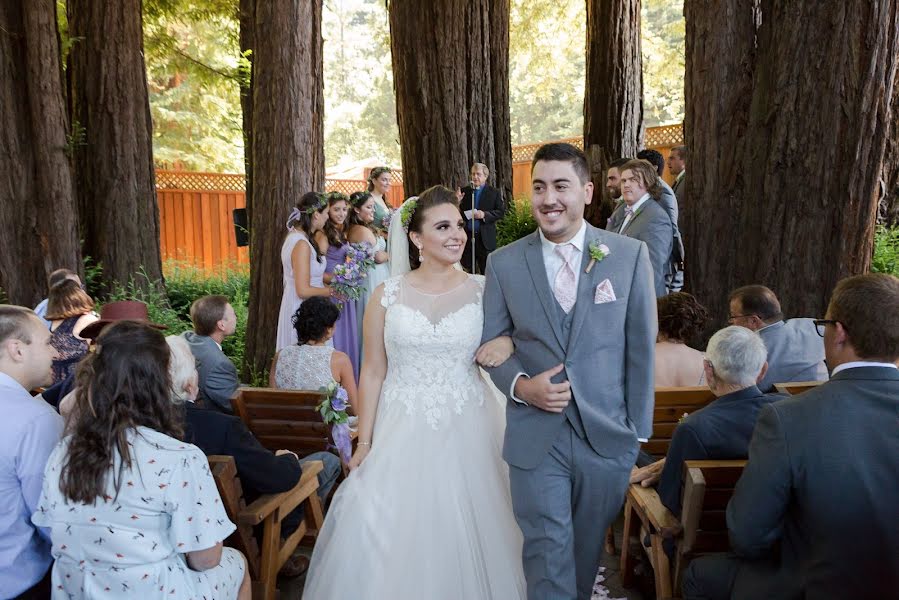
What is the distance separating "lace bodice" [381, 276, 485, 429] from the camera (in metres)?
3.52

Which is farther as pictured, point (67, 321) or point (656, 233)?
point (656, 233)

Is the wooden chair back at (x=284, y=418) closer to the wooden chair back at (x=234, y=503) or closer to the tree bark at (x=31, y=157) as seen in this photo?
the wooden chair back at (x=234, y=503)

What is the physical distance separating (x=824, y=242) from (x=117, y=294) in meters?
8.69

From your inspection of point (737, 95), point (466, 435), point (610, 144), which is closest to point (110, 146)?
point (610, 144)

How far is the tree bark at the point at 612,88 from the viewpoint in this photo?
37.8 feet

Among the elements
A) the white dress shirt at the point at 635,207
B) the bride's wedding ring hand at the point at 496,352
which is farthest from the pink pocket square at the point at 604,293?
the white dress shirt at the point at 635,207

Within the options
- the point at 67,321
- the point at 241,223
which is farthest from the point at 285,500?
the point at 241,223

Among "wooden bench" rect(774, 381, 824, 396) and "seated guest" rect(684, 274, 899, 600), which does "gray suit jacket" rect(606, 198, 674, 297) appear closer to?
"wooden bench" rect(774, 381, 824, 396)

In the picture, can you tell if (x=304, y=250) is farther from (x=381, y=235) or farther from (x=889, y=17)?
(x=889, y=17)

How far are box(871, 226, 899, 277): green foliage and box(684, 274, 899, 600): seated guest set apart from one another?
659 cm

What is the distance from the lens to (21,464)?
2.68 metres

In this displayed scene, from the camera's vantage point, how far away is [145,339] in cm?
258

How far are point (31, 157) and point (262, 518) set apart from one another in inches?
313

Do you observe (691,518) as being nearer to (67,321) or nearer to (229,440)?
(229,440)
